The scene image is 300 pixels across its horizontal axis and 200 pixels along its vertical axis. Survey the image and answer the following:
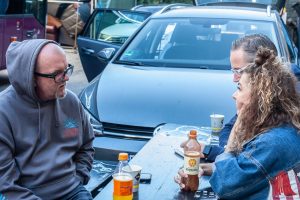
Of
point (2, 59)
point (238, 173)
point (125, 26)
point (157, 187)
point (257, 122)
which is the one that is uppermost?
point (257, 122)

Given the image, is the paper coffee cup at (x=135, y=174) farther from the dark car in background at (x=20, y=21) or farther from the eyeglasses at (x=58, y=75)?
the dark car in background at (x=20, y=21)

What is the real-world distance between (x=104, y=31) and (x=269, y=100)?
5925 millimetres

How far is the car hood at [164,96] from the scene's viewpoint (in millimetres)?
4789

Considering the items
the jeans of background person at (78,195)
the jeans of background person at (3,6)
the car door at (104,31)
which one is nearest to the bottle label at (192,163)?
the jeans of background person at (78,195)

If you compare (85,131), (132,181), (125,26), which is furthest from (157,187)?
(125,26)

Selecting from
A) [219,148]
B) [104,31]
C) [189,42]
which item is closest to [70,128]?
[219,148]

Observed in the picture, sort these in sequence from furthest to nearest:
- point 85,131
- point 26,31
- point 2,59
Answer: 1. point 26,31
2. point 2,59
3. point 85,131

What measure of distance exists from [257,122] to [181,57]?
3.37 m

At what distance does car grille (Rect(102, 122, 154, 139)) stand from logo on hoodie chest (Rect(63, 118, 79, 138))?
166cm

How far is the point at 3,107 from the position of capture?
2826 millimetres

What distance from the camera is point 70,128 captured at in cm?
309

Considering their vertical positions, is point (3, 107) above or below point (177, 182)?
above

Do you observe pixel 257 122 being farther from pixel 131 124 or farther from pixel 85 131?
pixel 131 124

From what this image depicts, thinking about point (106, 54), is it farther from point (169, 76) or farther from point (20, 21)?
point (20, 21)
